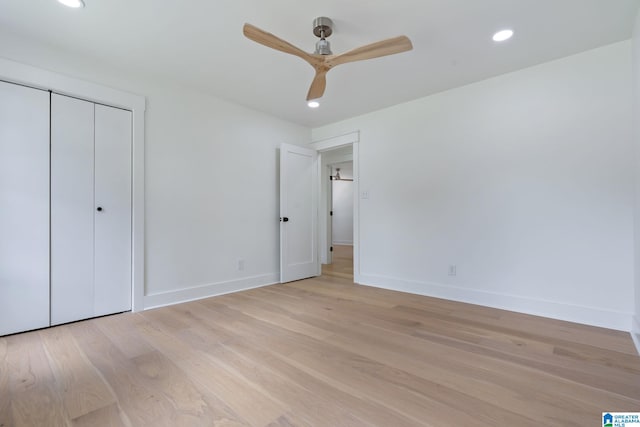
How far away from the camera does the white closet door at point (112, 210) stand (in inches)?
109

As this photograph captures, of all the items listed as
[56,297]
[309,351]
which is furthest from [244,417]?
[56,297]

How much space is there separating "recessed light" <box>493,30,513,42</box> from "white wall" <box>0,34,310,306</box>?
2928mm

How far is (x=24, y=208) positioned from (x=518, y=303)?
4668 mm

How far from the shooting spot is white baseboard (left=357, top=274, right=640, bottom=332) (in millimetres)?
2466

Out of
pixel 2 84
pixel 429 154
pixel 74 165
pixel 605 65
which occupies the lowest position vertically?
pixel 74 165

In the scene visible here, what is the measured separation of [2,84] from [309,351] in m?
3.28

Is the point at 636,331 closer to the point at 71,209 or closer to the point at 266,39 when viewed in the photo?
the point at 266,39

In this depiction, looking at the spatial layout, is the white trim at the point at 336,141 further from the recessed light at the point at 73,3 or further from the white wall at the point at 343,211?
the white wall at the point at 343,211

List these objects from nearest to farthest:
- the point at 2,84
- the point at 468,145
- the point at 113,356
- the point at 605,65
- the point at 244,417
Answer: the point at 244,417
the point at 113,356
the point at 2,84
the point at 605,65
the point at 468,145

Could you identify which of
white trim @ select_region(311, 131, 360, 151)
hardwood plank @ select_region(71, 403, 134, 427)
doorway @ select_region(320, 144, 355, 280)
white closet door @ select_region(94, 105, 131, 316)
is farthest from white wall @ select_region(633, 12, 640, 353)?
white closet door @ select_region(94, 105, 131, 316)

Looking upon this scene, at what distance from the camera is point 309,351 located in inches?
80.7

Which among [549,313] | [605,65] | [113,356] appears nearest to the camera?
[113,356]

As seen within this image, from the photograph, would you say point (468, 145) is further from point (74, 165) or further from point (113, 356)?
point (74, 165)

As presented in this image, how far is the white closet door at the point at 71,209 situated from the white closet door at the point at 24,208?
2.3 inches
